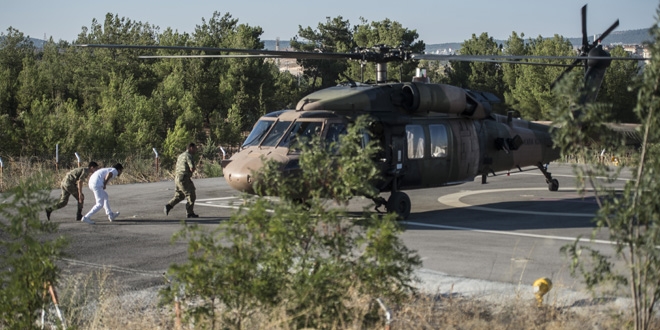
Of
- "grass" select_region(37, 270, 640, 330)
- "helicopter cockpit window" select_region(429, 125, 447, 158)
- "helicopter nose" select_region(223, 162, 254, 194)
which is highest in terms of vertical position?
"helicopter cockpit window" select_region(429, 125, 447, 158)

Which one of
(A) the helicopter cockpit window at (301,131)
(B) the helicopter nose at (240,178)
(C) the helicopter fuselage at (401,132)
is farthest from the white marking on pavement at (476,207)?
(B) the helicopter nose at (240,178)

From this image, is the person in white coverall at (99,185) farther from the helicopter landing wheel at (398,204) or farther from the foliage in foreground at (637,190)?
the foliage in foreground at (637,190)

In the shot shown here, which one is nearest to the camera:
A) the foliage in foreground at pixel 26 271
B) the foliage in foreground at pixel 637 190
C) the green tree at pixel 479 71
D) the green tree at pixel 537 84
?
the foliage in foreground at pixel 637 190

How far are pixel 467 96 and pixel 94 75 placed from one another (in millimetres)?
35897

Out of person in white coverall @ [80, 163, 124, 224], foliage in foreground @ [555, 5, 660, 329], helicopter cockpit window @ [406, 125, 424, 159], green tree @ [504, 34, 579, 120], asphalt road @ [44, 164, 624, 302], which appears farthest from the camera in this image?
green tree @ [504, 34, 579, 120]

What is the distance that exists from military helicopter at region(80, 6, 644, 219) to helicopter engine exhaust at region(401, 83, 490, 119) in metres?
0.02

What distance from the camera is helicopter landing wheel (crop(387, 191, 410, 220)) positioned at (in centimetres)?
1569

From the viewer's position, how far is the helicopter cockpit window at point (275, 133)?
50.3ft

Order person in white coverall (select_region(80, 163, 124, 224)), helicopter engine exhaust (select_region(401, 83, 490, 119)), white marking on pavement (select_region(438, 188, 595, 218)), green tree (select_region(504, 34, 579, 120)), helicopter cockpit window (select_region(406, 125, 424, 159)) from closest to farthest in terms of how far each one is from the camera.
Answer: person in white coverall (select_region(80, 163, 124, 224)) < helicopter engine exhaust (select_region(401, 83, 490, 119)) < helicopter cockpit window (select_region(406, 125, 424, 159)) < white marking on pavement (select_region(438, 188, 595, 218)) < green tree (select_region(504, 34, 579, 120))

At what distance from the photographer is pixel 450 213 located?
17.2 metres

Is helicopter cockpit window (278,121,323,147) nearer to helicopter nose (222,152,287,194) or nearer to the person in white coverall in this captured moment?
helicopter nose (222,152,287,194)

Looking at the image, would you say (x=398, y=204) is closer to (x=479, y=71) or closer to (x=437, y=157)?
(x=437, y=157)

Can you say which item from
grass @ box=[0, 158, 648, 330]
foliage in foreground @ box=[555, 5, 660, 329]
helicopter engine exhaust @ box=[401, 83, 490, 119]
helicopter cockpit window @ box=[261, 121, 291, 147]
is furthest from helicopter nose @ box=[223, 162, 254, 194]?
foliage in foreground @ box=[555, 5, 660, 329]

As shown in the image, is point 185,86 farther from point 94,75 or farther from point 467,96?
point 467,96
